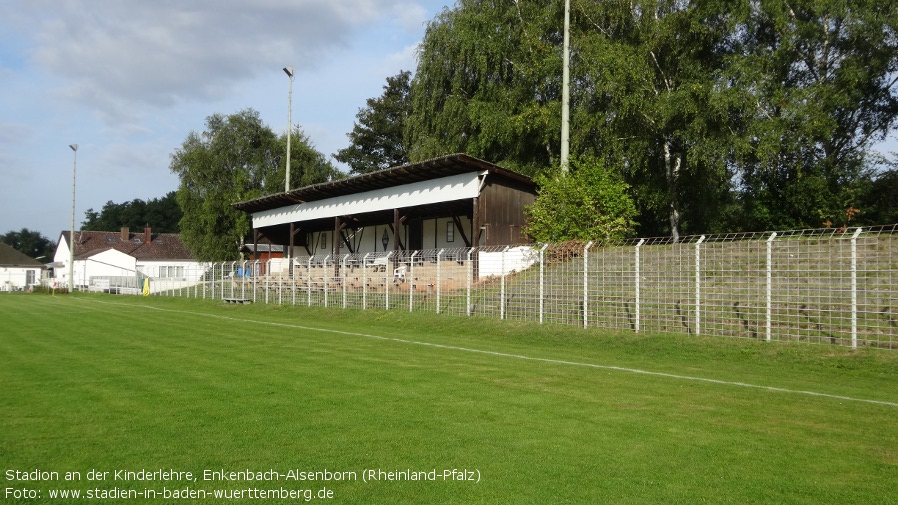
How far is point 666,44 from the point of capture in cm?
2908

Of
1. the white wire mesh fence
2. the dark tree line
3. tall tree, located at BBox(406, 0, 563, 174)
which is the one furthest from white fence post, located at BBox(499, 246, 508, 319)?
tall tree, located at BBox(406, 0, 563, 174)

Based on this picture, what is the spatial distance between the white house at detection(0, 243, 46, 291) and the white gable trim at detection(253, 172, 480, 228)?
52064 millimetres

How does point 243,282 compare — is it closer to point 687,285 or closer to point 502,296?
point 502,296

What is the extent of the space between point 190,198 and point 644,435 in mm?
54098

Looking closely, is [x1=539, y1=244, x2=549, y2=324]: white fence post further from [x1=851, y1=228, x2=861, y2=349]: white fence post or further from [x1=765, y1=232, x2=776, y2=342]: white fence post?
[x1=851, y1=228, x2=861, y2=349]: white fence post

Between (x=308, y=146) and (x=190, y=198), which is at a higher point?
(x=308, y=146)

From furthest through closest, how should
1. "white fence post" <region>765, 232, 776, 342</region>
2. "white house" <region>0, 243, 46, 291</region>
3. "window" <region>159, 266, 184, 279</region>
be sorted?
"white house" <region>0, 243, 46, 291</region>
"window" <region>159, 266, 184, 279</region>
"white fence post" <region>765, 232, 776, 342</region>

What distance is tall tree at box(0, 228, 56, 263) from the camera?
147 meters

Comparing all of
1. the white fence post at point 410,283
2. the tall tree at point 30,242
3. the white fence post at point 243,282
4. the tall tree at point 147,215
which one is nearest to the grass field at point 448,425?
the white fence post at point 410,283

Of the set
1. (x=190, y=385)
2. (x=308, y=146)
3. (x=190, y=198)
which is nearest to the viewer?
(x=190, y=385)

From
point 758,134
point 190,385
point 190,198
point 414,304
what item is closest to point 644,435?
point 190,385

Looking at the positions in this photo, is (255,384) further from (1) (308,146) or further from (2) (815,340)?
(1) (308,146)

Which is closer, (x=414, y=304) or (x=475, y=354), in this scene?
(x=475, y=354)

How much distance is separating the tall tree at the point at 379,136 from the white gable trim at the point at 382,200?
2195 cm
